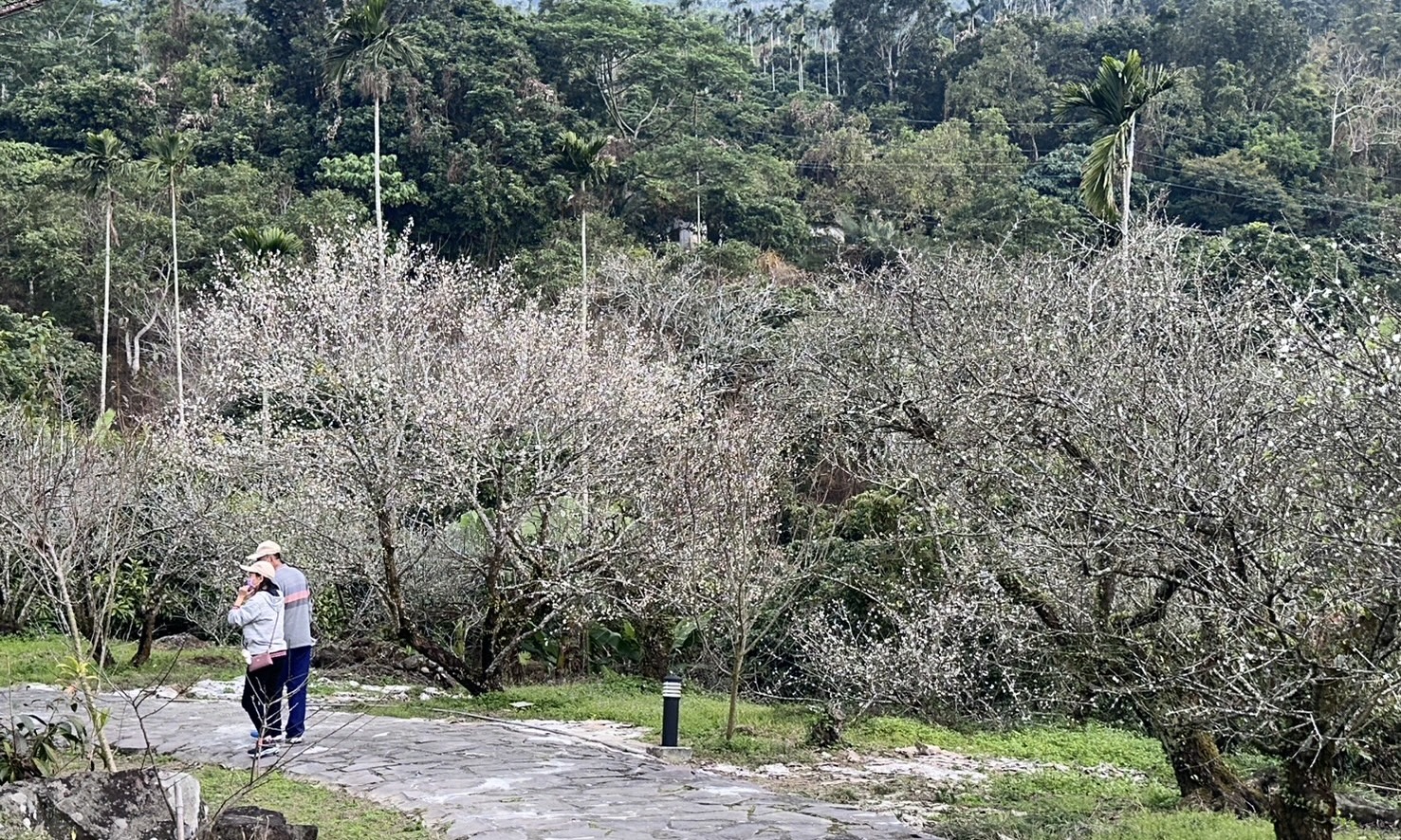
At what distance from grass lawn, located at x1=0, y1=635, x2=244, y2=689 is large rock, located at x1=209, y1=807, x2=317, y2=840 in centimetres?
742

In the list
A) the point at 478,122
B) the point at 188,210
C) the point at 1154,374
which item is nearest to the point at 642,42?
the point at 478,122

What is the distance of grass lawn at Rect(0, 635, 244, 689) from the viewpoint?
1370cm

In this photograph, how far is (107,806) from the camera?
5.93 meters

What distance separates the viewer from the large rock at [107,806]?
19.0 ft

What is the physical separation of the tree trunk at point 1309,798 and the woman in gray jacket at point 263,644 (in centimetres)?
588

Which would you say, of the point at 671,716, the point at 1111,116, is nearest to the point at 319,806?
the point at 671,716

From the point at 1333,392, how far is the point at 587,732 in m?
7.36

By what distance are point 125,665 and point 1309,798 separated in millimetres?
12931

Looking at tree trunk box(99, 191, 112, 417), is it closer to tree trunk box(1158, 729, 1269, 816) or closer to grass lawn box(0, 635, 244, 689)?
grass lawn box(0, 635, 244, 689)

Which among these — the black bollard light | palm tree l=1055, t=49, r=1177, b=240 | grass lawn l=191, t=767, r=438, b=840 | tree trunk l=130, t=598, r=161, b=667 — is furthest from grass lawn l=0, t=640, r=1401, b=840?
palm tree l=1055, t=49, r=1177, b=240

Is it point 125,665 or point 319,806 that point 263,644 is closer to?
point 319,806

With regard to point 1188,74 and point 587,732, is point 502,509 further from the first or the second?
point 1188,74

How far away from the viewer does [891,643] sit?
485 inches

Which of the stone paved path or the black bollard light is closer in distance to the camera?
the stone paved path
